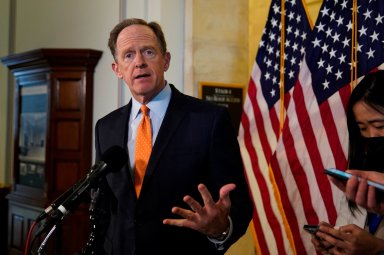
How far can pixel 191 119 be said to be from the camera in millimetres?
1832

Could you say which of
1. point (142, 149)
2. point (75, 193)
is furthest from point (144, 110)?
point (75, 193)

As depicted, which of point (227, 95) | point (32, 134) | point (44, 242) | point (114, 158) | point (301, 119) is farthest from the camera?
point (32, 134)

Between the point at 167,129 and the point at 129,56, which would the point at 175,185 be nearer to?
the point at 167,129

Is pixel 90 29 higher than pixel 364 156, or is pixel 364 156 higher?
pixel 90 29

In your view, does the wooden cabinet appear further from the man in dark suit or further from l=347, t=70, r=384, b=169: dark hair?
l=347, t=70, r=384, b=169: dark hair

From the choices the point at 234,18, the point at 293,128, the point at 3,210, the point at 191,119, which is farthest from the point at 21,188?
the point at 191,119

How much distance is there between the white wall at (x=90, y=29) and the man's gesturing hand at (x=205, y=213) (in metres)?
2.42

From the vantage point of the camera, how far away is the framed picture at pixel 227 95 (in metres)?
3.84

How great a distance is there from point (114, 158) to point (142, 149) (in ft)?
0.83

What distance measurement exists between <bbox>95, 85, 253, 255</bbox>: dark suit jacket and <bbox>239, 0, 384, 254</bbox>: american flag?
135 cm

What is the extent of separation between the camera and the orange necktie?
1.78 metres

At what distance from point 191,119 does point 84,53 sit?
3042 millimetres

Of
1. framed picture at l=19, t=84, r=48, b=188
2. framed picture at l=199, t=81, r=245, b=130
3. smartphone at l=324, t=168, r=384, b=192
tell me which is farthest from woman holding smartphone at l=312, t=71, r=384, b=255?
framed picture at l=19, t=84, r=48, b=188

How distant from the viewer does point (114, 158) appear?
1.57 m
